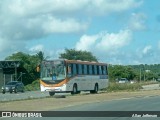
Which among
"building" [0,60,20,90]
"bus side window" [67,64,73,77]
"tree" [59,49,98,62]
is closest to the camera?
"bus side window" [67,64,73,77]

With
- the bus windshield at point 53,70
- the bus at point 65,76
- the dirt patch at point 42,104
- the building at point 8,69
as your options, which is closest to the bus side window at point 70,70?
the bus at point 65,76

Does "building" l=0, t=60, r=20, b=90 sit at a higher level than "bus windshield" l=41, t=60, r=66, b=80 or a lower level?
higher

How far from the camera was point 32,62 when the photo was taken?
100 meters

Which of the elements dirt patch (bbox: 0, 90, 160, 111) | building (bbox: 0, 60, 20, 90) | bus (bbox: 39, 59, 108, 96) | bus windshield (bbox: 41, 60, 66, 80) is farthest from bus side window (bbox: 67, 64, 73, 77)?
building (bbox: 0, 60, 20, 90)

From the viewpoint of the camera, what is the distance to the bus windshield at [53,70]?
4097 centimetres

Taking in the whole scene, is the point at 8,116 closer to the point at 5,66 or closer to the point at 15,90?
the point at 15,90

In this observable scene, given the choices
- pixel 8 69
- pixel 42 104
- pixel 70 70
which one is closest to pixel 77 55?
pixel 8 69

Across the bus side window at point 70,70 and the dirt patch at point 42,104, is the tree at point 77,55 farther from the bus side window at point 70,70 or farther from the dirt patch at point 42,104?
the dirt patch at point 42,104

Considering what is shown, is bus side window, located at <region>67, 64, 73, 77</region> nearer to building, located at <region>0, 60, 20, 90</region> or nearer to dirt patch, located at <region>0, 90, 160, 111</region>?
dirt patch, located at <region>0, 90, 160, 111</region>

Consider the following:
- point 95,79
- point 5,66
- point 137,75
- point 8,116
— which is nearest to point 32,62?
point 5,66

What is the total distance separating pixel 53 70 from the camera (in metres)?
41.4

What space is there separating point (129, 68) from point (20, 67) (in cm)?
7044

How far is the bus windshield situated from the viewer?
4097 cm

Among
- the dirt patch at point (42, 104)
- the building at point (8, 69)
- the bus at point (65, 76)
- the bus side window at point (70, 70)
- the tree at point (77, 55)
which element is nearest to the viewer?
the dirt patch at point (42, 104)
